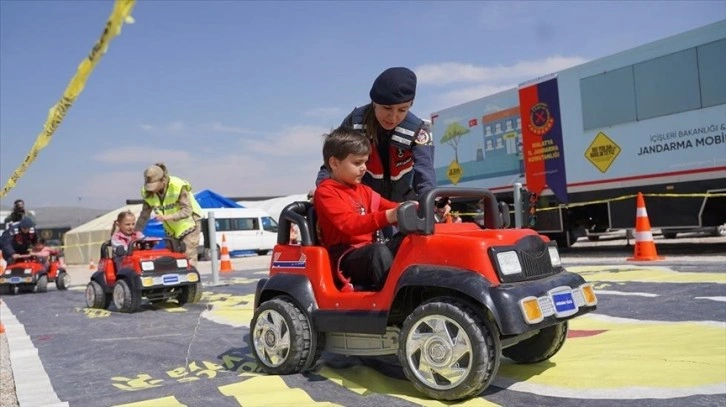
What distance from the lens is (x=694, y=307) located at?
14.4ft

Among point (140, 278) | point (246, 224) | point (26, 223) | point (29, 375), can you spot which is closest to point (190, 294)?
point (140, 278)

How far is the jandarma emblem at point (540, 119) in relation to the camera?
12133 millimetres

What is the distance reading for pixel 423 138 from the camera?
3.82 metres

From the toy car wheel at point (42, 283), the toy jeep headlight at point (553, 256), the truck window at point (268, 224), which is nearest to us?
the toy jeep headlight at point (553, 256)

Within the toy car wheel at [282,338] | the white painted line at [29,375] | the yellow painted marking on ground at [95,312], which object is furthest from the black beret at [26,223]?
the toy car wheel at [282,338]

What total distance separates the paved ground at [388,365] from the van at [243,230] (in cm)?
1872

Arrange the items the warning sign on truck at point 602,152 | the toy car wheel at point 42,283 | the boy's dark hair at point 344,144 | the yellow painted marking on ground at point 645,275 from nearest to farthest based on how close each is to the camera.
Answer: the boy's dark hair at point 344,144 < the yellow painted marking on ground at point 645,275 < the warning sign on truck at point 602,152 < the toy car wheel at point 42,283

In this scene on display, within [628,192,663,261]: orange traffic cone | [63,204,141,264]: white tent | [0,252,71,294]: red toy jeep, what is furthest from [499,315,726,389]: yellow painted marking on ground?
[63,204,141,264]: white tent

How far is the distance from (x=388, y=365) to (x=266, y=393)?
0.78 metres

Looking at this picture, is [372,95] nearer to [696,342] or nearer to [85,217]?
[696,342]

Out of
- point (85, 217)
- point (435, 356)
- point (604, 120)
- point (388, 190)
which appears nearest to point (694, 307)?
point (388, 190)

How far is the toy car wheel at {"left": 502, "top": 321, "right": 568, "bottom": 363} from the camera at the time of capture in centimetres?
306

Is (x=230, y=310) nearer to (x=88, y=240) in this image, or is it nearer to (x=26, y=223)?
(x=26, y=223)

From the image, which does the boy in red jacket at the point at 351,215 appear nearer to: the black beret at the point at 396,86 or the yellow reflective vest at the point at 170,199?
the black beret at the point at 396,86
